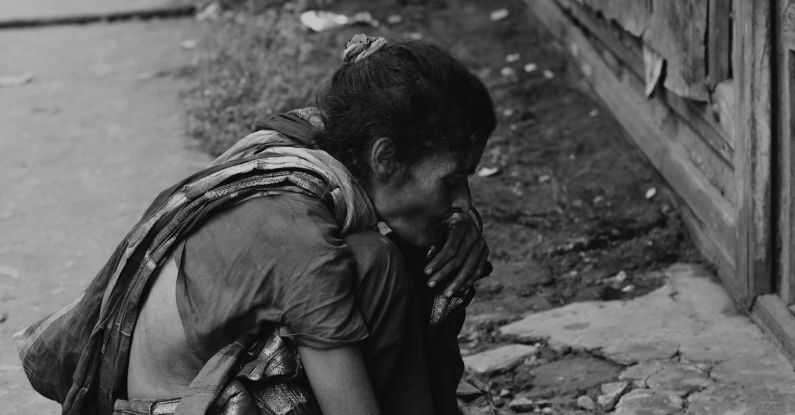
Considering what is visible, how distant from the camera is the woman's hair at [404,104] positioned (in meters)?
2.25

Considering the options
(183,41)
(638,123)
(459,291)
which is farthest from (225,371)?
(183,41)

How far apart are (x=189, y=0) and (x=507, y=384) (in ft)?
20.0

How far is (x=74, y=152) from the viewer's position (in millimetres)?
5746

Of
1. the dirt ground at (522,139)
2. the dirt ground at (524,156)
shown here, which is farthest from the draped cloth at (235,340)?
the dirt ground at (522,139)

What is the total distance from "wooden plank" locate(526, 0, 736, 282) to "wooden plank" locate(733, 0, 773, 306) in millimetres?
235

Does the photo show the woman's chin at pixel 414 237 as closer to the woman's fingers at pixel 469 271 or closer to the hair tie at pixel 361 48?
the woman's fingers at pixel 469 271

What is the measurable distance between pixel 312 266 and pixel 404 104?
1.27ft

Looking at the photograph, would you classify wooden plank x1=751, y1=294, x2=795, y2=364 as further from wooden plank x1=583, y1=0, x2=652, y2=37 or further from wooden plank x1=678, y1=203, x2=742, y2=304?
wooden plank x1=583, y1=0, x2=652, y2=37

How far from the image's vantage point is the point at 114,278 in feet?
7.80

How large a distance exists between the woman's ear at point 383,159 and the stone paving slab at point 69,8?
6615mm

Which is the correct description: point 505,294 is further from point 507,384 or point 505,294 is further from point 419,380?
point 419,380

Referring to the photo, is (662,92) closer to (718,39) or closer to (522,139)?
(718,39)

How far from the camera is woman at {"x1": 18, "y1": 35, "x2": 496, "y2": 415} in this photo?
2146 millimetres

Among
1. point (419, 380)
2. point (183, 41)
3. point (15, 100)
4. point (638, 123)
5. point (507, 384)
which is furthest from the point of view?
point (183, 41)
